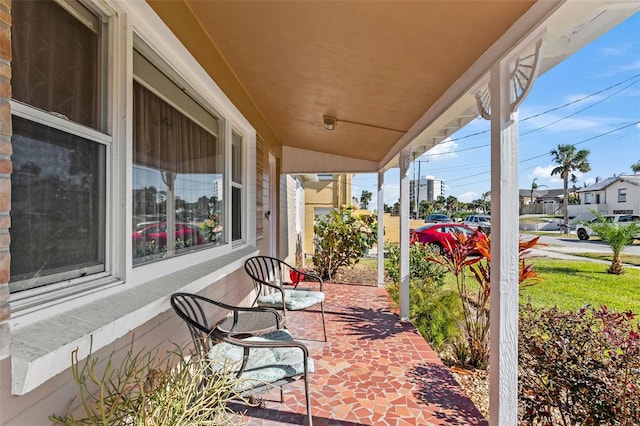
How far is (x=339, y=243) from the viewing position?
7.05 metres

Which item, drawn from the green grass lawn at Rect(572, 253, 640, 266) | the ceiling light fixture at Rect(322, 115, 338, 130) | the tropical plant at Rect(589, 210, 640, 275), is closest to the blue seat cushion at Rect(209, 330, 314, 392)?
→ the ceiling light fixture at Rect(322, 115, 338, 130)

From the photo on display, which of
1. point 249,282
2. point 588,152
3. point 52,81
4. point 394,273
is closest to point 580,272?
point 394,273

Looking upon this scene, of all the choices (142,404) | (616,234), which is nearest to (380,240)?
(142,404)

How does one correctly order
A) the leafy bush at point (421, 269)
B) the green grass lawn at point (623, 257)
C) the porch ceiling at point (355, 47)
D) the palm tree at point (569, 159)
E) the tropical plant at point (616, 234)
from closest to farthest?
1. the porch ceiling at point (355, 47)
2. the leafy bush at point (421, 269)
3. the tropical plant at point (616, 234)
4. the green grass lawn at point (623, 257)
5. the palm tree at point (569, 159)

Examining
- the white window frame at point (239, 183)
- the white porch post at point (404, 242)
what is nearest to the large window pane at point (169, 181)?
the white window frame at point (239, 183)

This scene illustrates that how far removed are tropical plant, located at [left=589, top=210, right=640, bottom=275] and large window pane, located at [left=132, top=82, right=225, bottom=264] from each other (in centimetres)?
916

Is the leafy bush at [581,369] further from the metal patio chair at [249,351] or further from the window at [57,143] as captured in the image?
the window at [57,143]

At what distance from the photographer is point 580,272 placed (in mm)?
8344

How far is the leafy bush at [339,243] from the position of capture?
278 inches

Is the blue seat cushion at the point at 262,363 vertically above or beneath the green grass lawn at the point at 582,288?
above

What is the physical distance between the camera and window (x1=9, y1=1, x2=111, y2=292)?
1044 millimetres

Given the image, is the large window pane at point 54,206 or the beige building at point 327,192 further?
the beige building at point 327,192

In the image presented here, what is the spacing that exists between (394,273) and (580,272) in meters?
5.75

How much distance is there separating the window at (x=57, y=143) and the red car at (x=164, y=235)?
0.29 metres
